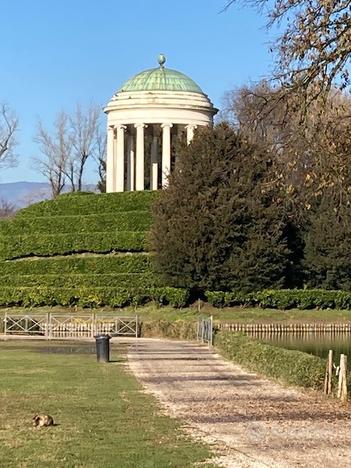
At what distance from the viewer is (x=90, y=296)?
187 feet

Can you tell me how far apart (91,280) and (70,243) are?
443cm

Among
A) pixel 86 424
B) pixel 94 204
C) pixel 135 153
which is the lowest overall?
pixel 86 424

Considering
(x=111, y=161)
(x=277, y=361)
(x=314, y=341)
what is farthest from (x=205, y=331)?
(x=111, y=161)

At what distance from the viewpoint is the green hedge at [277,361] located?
68.1ft

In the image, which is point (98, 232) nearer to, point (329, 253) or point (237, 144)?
point (237, 144)

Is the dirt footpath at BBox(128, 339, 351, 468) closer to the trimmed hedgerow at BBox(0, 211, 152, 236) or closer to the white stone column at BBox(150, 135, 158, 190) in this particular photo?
the trimmed hedgerow at BBox(0, 211, 152, 236)

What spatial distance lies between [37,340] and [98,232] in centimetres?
2046

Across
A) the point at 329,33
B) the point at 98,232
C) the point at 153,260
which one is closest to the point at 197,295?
the point at 153,260

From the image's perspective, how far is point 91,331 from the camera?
44625mm

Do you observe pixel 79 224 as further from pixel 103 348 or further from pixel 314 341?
pixel 103 348

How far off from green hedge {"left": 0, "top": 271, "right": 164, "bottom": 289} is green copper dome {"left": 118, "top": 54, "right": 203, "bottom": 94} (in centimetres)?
2475

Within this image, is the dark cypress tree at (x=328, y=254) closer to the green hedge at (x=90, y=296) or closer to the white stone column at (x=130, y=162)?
the green hedge at (x=90, y=296)

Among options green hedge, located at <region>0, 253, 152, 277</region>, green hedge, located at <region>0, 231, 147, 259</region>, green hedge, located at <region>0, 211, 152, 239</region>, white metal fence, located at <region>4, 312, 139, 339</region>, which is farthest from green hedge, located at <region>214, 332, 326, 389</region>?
green hedge, located at <region>0, 211, 152, 239</region>

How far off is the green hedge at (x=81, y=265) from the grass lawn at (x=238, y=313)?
10.6ft
